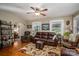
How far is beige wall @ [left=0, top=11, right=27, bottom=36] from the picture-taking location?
98.4 inches

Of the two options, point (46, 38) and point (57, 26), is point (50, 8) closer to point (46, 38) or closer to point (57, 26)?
point (57, 26)

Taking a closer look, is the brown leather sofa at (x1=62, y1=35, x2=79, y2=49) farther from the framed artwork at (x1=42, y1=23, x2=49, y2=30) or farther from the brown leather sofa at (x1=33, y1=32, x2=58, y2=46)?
the framed artwork at (x1=42, y1=23, x2=49, y2=30)

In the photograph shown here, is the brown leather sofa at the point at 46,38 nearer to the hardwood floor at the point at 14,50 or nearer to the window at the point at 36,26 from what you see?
the window at the point at 36,26

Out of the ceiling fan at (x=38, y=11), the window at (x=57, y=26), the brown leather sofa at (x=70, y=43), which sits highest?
the ceiling fan at (x=38, y=11)

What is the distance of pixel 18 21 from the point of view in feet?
8.49

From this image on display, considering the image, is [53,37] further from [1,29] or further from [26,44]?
[1,29]

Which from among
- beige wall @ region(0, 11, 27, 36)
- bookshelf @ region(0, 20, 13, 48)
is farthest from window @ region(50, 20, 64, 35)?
bookshelf @ region(0, 20, 13, 48)

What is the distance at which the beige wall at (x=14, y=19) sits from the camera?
98.4 inches

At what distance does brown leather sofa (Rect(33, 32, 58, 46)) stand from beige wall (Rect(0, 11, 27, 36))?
0.33 metres

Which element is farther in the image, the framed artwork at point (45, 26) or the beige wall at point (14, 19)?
the framed artwork at point (45, 26)

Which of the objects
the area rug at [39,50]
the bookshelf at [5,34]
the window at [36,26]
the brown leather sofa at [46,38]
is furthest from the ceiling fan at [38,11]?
the area rug at [39,50]

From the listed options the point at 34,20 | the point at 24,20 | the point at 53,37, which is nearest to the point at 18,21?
the point at 24,20

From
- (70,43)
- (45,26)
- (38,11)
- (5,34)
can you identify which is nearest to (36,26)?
(45,26)

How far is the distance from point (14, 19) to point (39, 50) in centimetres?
88
